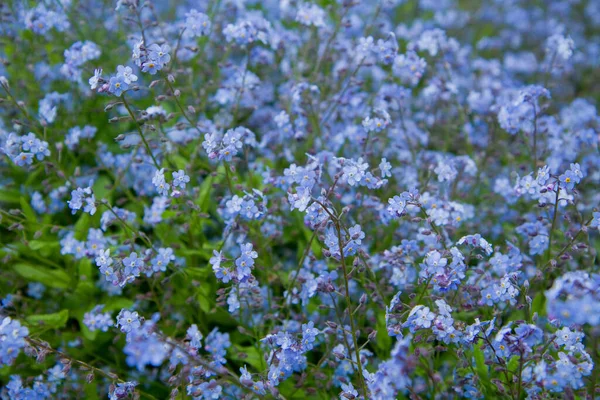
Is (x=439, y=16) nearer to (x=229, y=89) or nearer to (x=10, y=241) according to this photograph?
(x=229, y=89)

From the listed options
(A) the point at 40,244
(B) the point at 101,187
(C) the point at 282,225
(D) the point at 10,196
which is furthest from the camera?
(B) the point at 101,187

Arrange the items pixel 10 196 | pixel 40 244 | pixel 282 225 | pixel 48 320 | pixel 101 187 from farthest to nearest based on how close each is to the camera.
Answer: pixel 101 187
pixel 10 196
pixel 282 225
pixel 40 244
pixel 48 320

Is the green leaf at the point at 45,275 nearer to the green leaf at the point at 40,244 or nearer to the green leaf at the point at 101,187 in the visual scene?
the green leaf at the point at 40,244

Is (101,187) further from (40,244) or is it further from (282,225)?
Result: (282,225)

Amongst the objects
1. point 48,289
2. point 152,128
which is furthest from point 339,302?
point 48,289

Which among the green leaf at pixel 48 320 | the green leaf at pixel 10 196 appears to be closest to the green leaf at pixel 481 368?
the green leaf at pixel 48 320

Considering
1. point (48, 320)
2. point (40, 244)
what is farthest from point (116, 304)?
point (40, 244)
